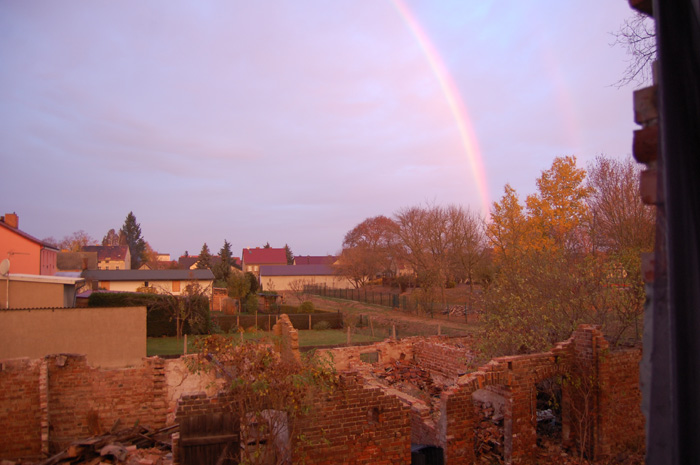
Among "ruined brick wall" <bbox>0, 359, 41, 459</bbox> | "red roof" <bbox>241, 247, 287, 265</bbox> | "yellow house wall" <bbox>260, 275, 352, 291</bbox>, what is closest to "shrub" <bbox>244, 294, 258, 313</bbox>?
"ruined brick wall" <bbox>0, 359, 41, 459</bbox>

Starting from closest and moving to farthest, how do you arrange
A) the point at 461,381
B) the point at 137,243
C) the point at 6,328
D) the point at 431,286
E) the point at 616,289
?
the point at 461,381
the point at 616,289
the point at 6,328
the point at 431,286
the point at 137,243

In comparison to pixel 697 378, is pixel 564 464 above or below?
below

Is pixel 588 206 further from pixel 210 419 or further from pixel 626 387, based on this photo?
pixel 210 419

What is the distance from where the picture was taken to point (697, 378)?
155 centimetres

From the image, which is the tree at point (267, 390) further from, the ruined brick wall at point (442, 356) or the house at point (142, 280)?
the house at point (142, 280)

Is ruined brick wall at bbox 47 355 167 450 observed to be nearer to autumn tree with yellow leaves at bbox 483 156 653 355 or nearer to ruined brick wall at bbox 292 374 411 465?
ruined brick wall at bbox 292 374 411 465

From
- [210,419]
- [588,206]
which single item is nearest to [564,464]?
[210,419]

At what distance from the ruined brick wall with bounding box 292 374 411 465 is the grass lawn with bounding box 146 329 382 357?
14.7 m

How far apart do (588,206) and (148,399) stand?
947 inches

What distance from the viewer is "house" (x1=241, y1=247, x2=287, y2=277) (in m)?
84.3

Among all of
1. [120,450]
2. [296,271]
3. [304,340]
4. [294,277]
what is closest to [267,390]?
[120,450]

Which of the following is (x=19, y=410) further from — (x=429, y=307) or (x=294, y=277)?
(x=294, y=277)

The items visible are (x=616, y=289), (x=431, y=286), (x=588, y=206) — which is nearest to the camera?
(x=616, y=289)

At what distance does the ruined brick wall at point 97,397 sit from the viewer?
403 inches
